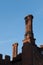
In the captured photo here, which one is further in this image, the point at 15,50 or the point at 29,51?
the point at 15,50

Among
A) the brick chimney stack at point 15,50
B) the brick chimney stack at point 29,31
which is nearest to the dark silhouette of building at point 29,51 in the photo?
the brick chimney stack at point 29,31

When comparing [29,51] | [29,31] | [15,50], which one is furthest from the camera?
[15,50]

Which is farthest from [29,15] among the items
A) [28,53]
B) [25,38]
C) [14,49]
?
[14,49]

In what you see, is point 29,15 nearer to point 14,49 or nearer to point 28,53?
point 28,53

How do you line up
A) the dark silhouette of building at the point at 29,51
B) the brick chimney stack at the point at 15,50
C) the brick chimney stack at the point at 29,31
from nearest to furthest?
the dark silhouette of building at the point at 29,51
the brick chimney stack at the point at 29,31
the brick chimney stack at the point at 15,50

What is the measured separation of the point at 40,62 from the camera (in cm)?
2969

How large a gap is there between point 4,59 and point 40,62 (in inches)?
180

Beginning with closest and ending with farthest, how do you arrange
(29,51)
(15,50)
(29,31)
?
1. (29,51)
2. (29,31)
3. (15,50)

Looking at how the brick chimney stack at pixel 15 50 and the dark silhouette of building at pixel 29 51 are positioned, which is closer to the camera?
the dark silhouette of building at pixel 29 51

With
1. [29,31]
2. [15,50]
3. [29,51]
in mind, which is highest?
[29,31]

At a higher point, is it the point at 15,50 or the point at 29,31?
the point at 29,31

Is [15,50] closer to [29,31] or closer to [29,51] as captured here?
[29,31]

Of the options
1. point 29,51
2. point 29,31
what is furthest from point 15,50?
point 29,51

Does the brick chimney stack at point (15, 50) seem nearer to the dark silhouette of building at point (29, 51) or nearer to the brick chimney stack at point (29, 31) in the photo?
the dark silhouette of building at point (29, 51)
